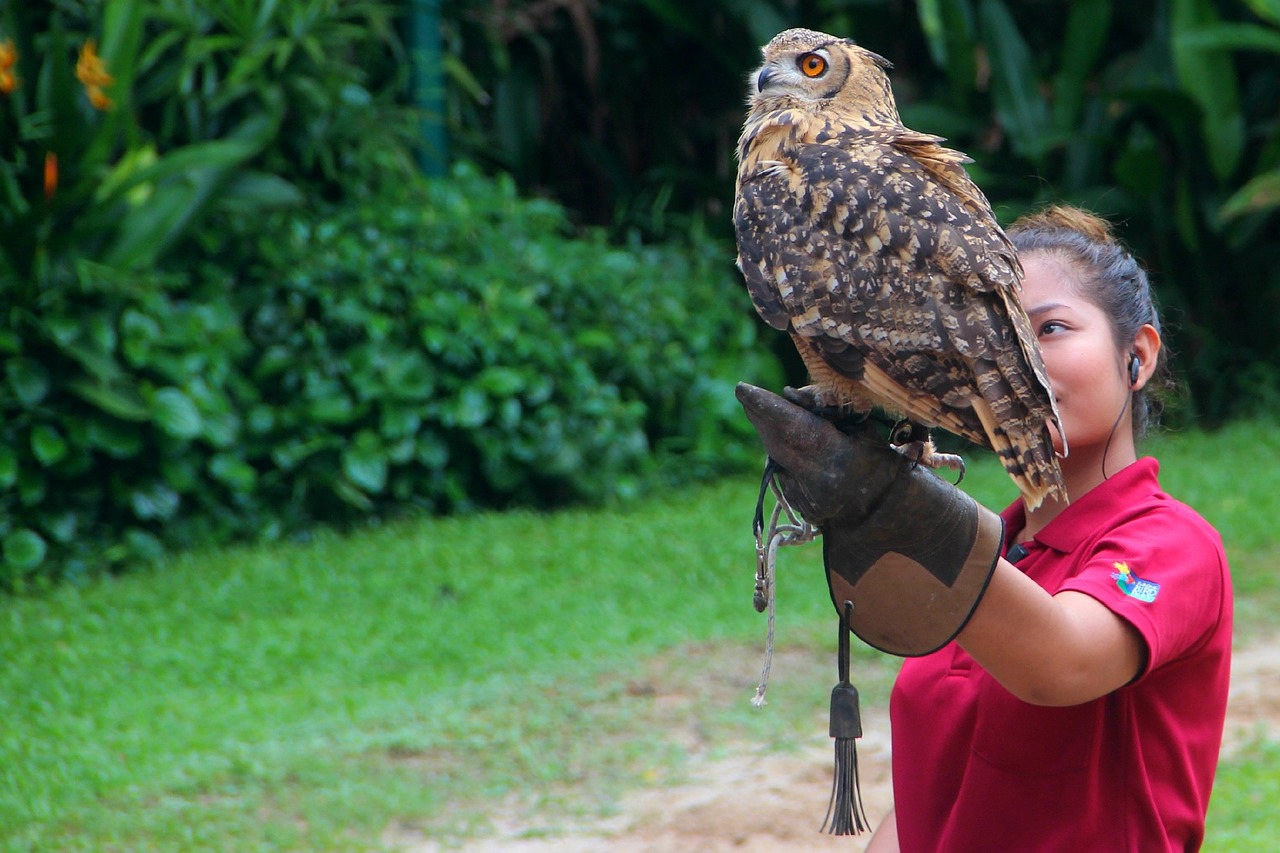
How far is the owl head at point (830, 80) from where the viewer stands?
7.58 ft

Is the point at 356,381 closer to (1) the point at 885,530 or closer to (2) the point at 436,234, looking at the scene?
(2) the point at 436,234

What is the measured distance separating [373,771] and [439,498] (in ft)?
9.09

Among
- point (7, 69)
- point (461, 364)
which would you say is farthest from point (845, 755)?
point (7, 69)

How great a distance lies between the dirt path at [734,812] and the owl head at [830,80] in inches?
79.5

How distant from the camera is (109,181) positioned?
18.8 ft

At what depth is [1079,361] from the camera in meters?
1.94

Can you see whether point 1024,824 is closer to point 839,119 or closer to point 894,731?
point 894,731

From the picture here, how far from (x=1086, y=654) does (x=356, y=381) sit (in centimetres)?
505

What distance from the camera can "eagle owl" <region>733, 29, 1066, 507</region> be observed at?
6.11 feet

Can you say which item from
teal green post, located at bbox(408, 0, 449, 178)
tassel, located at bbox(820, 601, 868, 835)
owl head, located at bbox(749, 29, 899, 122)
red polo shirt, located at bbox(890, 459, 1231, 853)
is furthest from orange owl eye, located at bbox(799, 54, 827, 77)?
teal green post, located at bbox(408, 0, 449, 178)

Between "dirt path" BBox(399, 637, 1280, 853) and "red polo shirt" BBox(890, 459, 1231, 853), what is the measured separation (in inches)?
69.5

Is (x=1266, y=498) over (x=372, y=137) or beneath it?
beneath

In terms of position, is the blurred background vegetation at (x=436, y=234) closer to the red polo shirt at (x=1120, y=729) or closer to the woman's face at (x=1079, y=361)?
the woman's face at (x=1079, y=361)

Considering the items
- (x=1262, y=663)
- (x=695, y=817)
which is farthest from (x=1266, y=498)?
(x=695, y=817)
